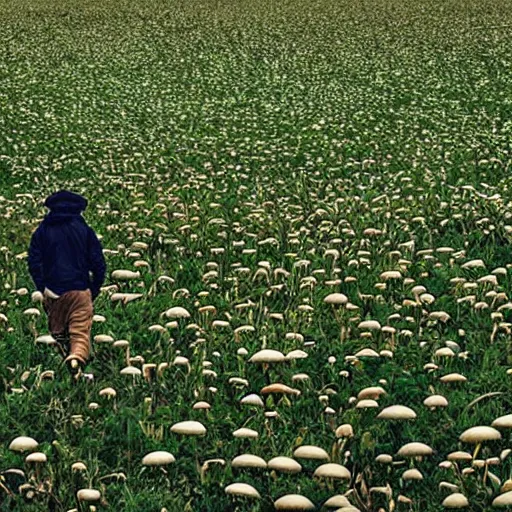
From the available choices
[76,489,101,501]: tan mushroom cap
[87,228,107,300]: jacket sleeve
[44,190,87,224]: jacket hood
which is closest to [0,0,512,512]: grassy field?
[76,489,101,501]: tan mushroom cap

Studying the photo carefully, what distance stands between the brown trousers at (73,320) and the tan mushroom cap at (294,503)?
7.73ft

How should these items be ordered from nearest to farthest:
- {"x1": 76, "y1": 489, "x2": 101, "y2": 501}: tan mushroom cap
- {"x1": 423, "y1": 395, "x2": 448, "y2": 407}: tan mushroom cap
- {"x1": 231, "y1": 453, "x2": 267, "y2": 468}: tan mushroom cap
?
{"x1": 76, "y1": 489, "x2": 101, "y2": 501}: tan mushroom cap, {"x1": 231, "y1": 453, "x2": 267, "y2": 468}: tan mushroom cap, {"x1": 423, "y1": 395, "x2": 448, "y2": 407}: tan mushroom cap

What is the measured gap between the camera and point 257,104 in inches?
755

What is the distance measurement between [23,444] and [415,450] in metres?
2.27

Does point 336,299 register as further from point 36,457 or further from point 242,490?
point 36,457

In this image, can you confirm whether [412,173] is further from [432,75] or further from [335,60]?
[335,60]

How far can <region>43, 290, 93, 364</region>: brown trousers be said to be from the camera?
6512 mm

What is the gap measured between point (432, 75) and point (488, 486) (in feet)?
59.9

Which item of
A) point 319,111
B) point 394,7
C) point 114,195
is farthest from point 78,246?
point 394,7

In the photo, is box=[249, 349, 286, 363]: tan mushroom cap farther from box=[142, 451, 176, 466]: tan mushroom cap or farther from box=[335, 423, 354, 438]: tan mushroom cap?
box=[142, 451, 176, 466]: tan mushroom cap

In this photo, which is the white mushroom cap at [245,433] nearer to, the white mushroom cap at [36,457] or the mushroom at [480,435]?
the white mushroom cap at [36,457]

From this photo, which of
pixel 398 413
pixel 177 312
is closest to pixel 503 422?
pixel 398 413

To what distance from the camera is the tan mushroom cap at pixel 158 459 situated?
5023mm

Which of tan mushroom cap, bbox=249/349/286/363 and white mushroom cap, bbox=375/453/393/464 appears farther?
tan mushroom cap, bbox=249/349/286/363
